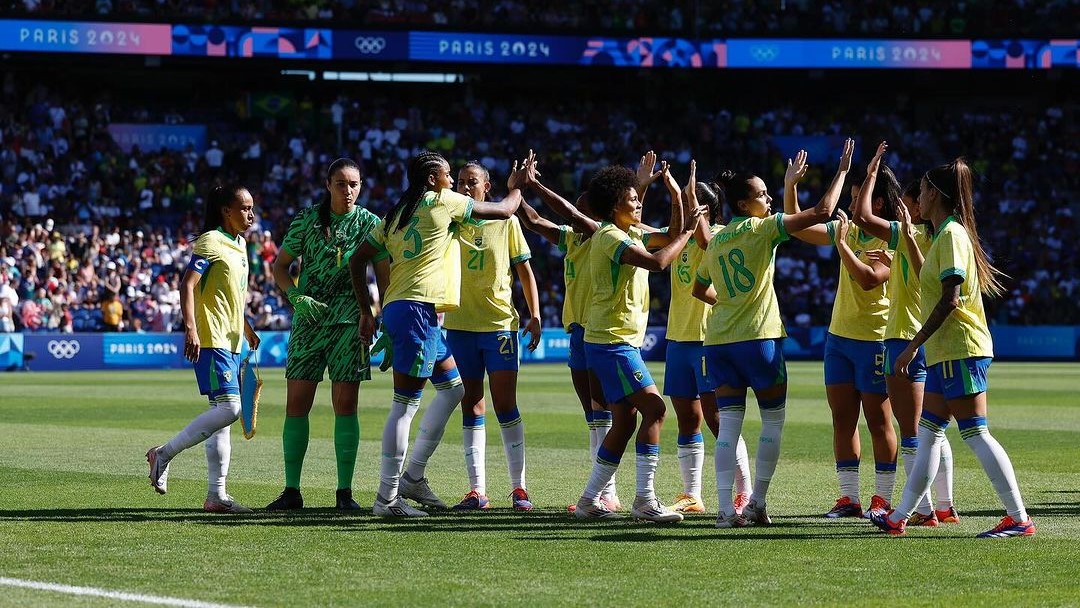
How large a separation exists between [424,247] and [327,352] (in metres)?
1.09

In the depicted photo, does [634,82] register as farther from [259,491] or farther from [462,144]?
[259,491]

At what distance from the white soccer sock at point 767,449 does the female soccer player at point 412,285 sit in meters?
2.07

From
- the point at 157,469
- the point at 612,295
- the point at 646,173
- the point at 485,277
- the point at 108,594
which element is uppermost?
the point at 646,173

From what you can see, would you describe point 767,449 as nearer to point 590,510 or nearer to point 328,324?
point 590,510

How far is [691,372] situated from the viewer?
375 inches

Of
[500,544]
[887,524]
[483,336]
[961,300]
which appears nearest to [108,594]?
[500,544]

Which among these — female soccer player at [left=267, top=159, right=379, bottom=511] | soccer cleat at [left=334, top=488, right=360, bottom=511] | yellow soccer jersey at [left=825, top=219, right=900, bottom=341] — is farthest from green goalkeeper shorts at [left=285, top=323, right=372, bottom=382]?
yellow soccer jersey at [left=825, top=219, right=900, bottom=341]

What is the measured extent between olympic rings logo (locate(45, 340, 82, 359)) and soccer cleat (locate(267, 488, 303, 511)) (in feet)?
84.7

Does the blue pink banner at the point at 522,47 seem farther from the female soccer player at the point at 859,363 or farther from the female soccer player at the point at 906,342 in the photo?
the female soccer player at the point at 906,342

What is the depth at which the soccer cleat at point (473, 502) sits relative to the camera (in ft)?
31.8

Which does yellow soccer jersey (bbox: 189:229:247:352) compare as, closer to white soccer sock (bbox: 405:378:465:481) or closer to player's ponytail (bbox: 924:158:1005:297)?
white soccer sock (bbox: 405:378:465:481)

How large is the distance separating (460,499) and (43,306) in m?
26.1

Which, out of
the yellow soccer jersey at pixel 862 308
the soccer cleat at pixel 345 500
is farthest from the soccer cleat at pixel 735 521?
the soccer cleat at pixel 345 500

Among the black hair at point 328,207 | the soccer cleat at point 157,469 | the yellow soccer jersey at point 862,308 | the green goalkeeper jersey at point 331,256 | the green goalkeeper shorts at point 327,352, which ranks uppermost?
the black hair at point 328,207
